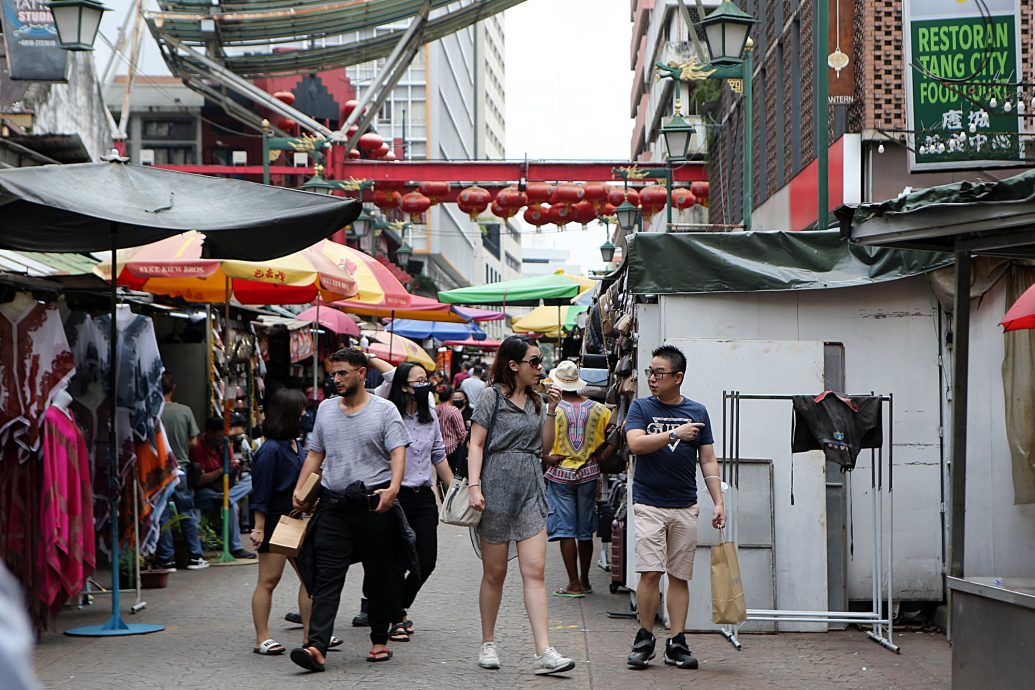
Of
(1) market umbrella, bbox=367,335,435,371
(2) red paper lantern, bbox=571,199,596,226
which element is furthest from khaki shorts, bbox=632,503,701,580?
(2) red paper lantern, bbox=571,199,596,226

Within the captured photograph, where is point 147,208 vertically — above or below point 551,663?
above

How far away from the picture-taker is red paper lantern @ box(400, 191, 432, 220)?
3000 centimetres

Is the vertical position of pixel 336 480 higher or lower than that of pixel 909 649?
higher

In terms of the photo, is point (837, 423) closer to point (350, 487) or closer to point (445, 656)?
point (445, 656)

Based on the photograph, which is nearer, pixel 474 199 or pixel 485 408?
pixel 485 408

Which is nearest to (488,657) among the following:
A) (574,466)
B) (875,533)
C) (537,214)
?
(875,533)

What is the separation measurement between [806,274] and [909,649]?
8.95 ft

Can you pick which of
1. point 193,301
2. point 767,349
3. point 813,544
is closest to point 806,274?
point 767,349

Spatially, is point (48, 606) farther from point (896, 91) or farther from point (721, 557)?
point (896, 91)

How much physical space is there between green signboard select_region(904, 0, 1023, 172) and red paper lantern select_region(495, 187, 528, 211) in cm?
1825

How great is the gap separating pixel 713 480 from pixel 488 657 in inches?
68.5

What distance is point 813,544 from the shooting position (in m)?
9.52

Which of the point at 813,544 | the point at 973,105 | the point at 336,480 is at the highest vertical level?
the point at 973,105

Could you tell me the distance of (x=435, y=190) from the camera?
30000 mm
